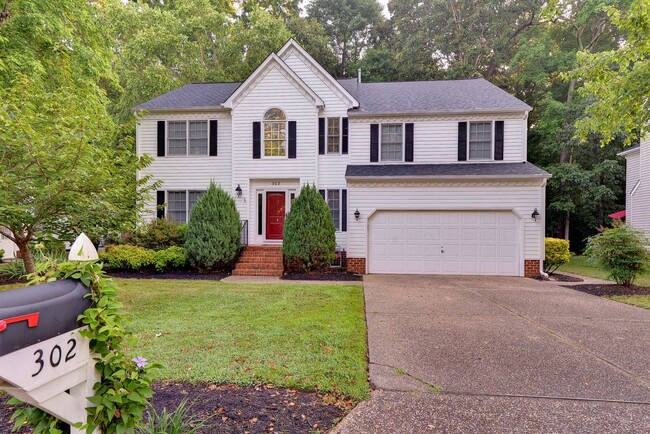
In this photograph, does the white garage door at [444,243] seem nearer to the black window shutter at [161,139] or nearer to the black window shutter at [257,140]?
the black window shutter at [257,140]

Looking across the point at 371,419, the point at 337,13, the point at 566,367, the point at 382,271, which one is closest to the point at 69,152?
the point at 371,419

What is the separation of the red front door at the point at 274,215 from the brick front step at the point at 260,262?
3.30ft

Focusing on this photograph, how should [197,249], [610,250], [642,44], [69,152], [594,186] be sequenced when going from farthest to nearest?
[594,186] < [197,249] < [610,250] < [642,44] < [69,152]

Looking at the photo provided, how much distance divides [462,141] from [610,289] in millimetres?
6556

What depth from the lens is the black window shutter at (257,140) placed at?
43.6ft

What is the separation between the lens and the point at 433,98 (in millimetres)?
13891

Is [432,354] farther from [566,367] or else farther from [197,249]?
[197,249]

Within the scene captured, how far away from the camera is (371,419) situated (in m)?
2.76

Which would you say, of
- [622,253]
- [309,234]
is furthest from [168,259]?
[622,253]

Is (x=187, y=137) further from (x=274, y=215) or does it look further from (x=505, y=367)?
(x=505, y=367)

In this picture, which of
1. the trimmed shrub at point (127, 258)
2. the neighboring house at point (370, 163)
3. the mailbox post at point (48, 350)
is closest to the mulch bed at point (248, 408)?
the mailbox post at point (48, 350)

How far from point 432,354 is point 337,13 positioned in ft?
102

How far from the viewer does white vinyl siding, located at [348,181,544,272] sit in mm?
11055

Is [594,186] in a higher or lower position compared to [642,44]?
lower
